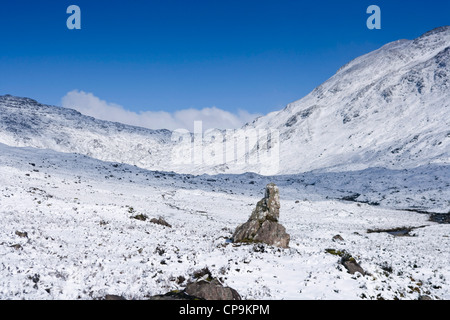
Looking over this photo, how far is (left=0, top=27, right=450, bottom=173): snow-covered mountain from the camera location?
104562 mm

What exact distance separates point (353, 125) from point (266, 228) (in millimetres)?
125334

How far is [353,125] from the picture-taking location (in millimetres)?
134250

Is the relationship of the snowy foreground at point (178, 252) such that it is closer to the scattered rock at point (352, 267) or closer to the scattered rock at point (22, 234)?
the scattered rock at point (22, 234)

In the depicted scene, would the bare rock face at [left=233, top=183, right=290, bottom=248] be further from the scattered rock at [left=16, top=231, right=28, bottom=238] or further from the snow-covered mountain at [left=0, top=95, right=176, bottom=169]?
the snow-covered mountain at [left=0, top=95, right=176, bottom=169]

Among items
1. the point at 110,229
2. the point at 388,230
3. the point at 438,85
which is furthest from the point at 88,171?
the point at 438,85

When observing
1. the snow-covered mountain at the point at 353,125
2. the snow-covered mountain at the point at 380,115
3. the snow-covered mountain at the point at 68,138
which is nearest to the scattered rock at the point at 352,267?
the snow-covered mountain at the point at 353,125

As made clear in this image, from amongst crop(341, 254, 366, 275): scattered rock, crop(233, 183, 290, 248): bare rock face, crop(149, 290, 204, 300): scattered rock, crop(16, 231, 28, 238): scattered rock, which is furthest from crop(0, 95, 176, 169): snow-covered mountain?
crop(341, 254, 366, 275): scattered rock

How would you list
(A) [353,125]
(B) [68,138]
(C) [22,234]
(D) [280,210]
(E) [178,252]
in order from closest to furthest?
(C) [22,234], (E) [178,252], (D) [280,210], (A) [353,125], (B) [68,138]

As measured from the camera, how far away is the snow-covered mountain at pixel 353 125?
4117 inches

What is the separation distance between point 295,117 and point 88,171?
124035mm

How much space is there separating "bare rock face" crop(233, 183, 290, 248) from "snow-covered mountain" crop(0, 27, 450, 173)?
77477 millimetres

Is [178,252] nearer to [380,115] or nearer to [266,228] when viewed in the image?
[266,228]

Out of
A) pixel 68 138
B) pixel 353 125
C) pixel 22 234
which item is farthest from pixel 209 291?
pixel 68 138

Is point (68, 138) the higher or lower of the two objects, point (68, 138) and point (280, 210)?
the higher
